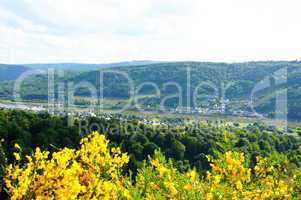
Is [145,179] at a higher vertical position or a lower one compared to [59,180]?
higher

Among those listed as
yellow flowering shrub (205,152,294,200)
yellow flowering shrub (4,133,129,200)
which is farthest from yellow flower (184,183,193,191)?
yellow flowering shrub (4,133,129,200)

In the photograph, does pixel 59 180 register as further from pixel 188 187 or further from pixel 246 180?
pixel 246 180

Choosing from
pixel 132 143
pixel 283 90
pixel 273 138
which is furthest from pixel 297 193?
pixel 283 90

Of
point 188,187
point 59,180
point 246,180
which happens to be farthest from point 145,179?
point 246,180

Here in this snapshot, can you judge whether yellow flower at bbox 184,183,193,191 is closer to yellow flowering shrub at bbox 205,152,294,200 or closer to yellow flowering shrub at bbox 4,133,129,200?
yellow flowering shrub at bbox 205,152,294,200

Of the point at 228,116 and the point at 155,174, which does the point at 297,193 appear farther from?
the point at 228,116

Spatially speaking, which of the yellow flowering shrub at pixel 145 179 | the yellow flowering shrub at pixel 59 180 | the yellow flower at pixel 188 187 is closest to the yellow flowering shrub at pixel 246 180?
the yellow flowering shrub at pixel 145 179

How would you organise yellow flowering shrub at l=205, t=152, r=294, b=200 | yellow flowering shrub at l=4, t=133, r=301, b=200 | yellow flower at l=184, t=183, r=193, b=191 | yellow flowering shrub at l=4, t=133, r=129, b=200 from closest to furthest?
1. yellow flower at l=184, t=183, r=193, b=191
2. yellow flowering shrub at l=4, t=133, r=301, b=200
3. yellow flowering shrub at l=205, t=152, r=294, b=200
4. yellow flowering shrub at l=4, t=133, r=129, b=200

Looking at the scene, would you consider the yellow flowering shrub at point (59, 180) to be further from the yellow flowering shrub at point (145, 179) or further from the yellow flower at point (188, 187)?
the yellow flower at point (188, 187)
